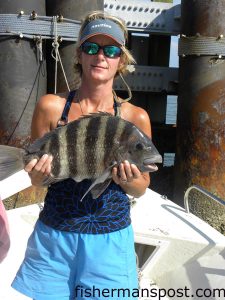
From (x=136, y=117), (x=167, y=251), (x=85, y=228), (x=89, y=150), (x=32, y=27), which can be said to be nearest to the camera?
(x=89, y=150)

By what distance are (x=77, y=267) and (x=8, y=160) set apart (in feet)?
2.01

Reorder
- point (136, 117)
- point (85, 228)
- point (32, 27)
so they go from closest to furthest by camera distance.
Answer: point (85, 228), point (136, 117), point (32, 27)

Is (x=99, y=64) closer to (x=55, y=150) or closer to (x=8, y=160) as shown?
(x=55, y=150)

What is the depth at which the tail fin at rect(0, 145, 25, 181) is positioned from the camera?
180 centimetres

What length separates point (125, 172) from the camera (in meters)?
1.80

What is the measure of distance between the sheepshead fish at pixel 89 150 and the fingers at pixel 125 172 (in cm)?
2

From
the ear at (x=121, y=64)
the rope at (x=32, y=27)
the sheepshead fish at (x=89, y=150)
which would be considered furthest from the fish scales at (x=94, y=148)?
the rope at (x=32, y=27)

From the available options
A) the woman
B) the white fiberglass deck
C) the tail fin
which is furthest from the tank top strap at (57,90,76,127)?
the white fiberglass deck

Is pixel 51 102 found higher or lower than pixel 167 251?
higher

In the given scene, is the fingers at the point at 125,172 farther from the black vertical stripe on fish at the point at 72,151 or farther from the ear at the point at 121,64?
the ear at the point at 121,64

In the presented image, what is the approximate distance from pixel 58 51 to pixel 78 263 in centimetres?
320

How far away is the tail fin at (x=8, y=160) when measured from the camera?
71.0 inches

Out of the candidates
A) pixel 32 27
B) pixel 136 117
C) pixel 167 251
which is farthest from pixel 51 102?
pixel 32 27

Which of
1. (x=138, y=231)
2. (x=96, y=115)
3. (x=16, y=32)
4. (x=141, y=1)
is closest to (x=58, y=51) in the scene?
(x=16, y=32)
